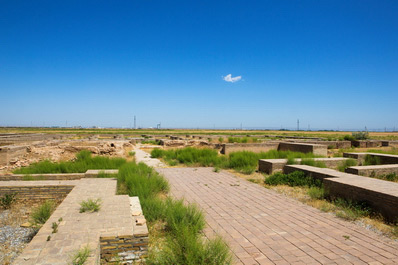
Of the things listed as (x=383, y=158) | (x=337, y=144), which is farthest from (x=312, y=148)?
(x=337, y=144)

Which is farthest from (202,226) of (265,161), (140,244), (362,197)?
(265,161)

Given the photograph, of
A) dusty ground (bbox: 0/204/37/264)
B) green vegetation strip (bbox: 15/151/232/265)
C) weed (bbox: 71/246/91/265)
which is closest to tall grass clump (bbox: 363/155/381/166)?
green vegetation strip (bbox: 15/151/232/265)

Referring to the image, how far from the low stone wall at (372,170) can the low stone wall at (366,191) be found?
122cm

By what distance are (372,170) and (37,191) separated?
31.4 feet

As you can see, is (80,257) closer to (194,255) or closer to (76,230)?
(76,230)

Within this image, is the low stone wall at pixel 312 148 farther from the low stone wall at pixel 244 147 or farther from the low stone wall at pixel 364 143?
the low stone wall at pixel 364 143

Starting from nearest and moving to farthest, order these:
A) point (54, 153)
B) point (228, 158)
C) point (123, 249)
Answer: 1. point (123, 249)
2. point (54, 153)
3. point (228, 158)

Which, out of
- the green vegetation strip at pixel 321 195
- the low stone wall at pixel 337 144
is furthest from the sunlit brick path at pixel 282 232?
the low stone wall at pixel 337 144

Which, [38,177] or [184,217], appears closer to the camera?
[184,217]

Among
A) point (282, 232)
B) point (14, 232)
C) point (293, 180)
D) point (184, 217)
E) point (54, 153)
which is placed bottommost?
point (14, 232)

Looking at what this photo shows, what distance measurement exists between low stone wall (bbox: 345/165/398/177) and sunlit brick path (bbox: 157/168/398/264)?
3.03 metres

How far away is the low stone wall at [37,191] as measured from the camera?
6.00m

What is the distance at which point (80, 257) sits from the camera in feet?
8.68

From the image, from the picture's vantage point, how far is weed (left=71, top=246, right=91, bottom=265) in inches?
102
